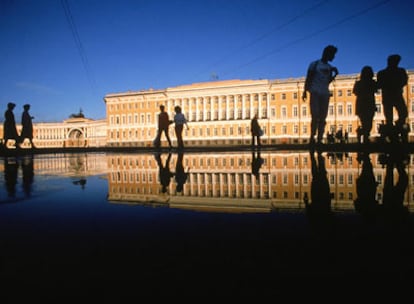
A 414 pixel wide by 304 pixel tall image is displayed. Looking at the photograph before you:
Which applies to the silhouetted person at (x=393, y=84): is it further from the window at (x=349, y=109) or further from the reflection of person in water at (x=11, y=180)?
the window at (x=349, y=109)

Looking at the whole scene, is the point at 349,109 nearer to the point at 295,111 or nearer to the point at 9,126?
the point at 295,111

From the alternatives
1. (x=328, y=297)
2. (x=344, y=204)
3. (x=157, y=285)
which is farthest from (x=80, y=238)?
(x=344, y=204)

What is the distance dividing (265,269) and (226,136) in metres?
51.9

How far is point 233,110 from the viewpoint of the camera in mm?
52312

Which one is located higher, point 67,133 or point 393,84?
point 67,133

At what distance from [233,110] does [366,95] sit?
47.0m

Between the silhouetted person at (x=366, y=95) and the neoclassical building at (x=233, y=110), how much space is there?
4158cm

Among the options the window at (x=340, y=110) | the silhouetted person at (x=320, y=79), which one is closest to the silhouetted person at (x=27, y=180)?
the silhouetted person at (x=320, y=79)

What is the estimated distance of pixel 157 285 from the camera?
61cm

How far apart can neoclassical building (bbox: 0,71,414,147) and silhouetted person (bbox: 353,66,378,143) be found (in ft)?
136

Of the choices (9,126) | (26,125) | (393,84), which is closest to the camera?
(393,84)

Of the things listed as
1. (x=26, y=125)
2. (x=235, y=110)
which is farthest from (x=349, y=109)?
(x=26, y=125)

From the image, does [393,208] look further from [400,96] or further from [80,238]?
[400,96]

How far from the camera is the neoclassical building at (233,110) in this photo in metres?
46.7
